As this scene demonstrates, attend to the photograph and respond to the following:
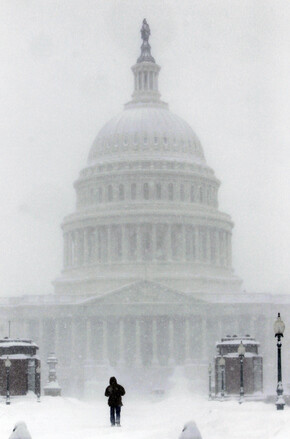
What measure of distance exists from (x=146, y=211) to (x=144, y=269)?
759 centimetres

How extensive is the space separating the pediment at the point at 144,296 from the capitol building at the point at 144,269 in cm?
11

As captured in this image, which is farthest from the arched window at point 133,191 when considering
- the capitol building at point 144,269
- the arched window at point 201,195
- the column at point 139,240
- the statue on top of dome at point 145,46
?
the statue on top of dome at point 145,46

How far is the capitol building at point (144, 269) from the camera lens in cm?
12369

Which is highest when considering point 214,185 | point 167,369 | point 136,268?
point 214,185

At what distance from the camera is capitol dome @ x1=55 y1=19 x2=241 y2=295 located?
139000 mm

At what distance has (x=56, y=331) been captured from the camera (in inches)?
4953

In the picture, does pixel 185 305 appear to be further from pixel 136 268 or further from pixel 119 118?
pixel 119 118

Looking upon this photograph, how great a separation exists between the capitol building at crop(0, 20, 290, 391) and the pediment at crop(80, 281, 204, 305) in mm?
109

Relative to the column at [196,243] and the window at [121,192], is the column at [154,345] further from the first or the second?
the window at [121,192]

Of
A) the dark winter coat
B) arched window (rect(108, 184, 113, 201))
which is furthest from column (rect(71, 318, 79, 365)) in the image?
the dark winter coat

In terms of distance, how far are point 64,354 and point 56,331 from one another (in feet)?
9.34

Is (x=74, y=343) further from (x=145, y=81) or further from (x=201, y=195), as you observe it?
(x=145, y=81)

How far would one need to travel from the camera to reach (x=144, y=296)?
12569 cm

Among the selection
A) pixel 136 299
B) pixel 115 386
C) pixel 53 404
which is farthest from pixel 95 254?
pixel 115 386
